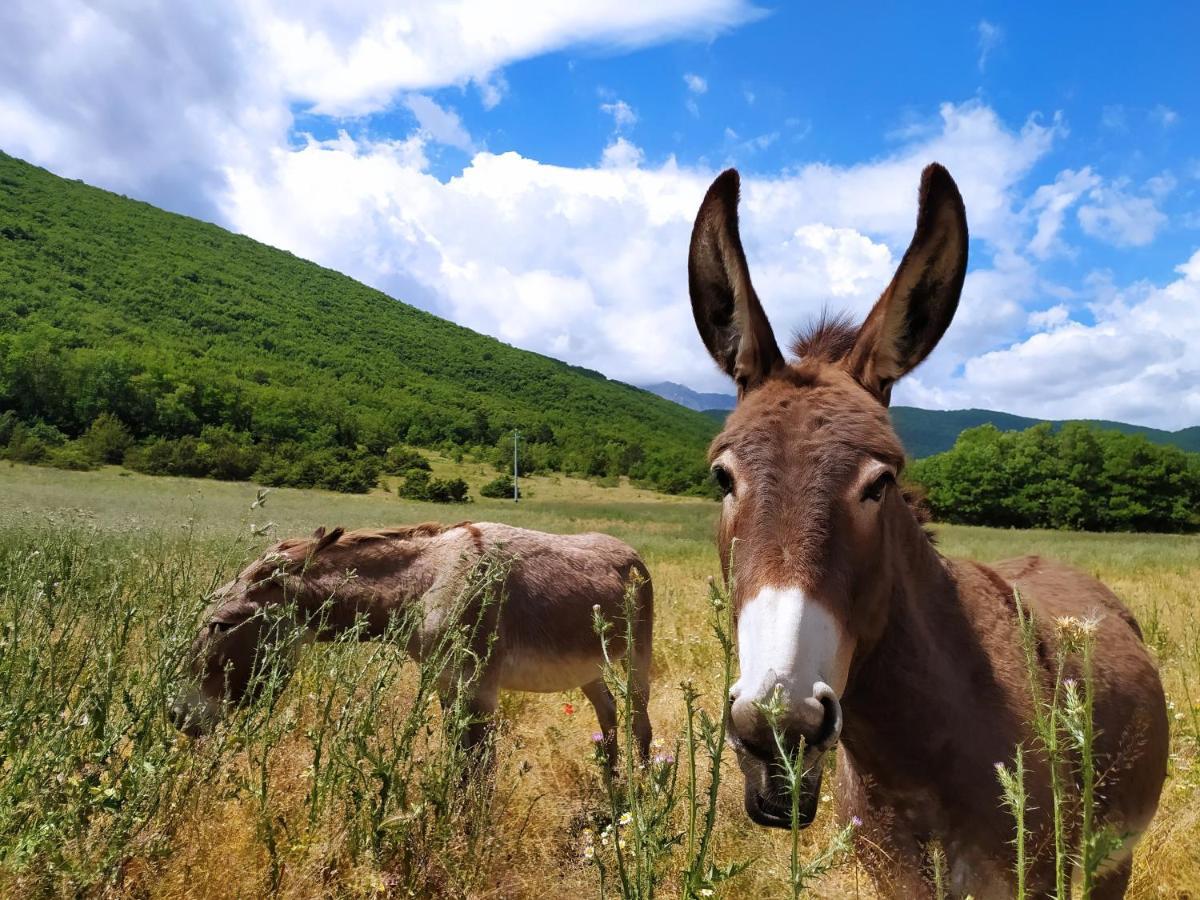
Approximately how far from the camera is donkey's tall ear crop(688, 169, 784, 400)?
2.19 meters

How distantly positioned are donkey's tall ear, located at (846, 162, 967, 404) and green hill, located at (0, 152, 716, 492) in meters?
38.5

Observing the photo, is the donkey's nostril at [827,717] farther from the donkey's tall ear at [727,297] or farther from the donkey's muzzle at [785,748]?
the donkey's tall ear at [727,297]

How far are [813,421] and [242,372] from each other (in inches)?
4244

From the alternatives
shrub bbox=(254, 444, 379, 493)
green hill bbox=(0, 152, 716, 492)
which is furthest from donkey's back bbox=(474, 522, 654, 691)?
shrub bbox=(254, 444, 379, 493)

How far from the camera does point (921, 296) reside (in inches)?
82.0

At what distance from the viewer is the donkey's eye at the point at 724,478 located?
77.7 inches

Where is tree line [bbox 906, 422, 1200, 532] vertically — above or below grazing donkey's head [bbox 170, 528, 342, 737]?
above

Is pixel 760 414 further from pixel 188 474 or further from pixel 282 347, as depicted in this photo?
pixel 282 347

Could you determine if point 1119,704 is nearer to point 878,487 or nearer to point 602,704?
point 878,487

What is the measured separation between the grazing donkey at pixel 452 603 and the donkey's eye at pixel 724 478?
2.17 m

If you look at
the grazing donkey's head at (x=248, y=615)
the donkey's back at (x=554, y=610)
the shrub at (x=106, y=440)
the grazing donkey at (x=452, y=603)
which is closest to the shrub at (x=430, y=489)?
the shrub at (x=106, y=440)

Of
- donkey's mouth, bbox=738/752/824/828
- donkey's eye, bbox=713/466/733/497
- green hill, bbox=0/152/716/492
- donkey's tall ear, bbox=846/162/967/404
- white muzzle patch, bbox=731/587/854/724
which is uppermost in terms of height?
green hill, bbox=0/152/716/492

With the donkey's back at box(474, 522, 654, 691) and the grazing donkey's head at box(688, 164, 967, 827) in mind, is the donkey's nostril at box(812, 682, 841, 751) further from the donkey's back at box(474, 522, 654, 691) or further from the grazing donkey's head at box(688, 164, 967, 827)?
the donkey's back at box(474, 522, 654, 691)

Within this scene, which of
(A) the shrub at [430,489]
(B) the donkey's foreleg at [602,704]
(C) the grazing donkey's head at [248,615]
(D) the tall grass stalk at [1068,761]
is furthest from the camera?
(A) the shrub at [430,489]
